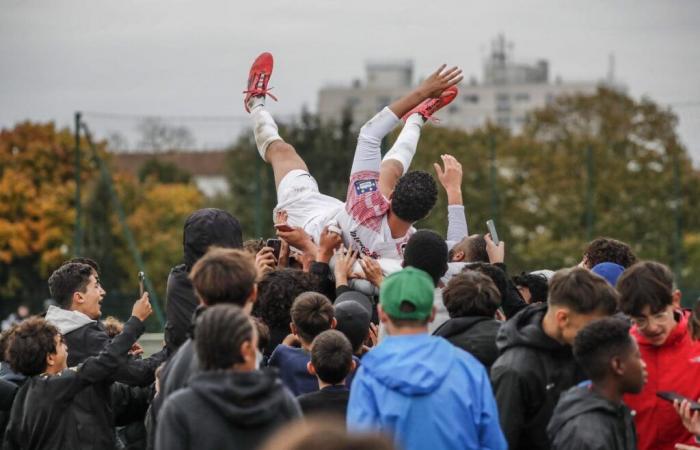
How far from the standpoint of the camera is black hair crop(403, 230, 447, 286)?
6332 mm

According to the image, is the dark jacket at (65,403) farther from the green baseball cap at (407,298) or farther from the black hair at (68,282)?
the green baseball cap at (407,298)

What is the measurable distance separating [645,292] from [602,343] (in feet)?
2.50

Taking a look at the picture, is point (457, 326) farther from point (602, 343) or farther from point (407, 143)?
point (407, 143)

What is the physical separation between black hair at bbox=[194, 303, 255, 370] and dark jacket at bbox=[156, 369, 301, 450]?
5 cm

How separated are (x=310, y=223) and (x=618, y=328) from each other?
3306mm

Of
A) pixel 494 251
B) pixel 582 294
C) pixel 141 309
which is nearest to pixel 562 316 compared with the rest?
pixel 582 294

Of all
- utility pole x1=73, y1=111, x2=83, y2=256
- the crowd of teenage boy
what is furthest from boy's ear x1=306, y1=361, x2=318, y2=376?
utility pole x1=73, y1=111, x2=83, y2=256

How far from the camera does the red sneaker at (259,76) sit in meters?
8.48

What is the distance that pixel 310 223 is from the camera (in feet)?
26.7

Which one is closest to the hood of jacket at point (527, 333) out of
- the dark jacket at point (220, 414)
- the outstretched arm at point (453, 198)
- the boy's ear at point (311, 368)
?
the boy's ear at point (311, 368)

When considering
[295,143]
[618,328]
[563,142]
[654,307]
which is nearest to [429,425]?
[618,328]

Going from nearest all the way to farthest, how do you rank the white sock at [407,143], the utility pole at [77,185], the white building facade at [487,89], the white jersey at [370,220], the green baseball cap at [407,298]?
the green baseball cap at [407,298]
the white jersey at [370,220]
the white sock at [407,143]
the utility pole at [77,185]
the white building facade at [487,89]

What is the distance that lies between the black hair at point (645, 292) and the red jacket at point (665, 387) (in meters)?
0.15

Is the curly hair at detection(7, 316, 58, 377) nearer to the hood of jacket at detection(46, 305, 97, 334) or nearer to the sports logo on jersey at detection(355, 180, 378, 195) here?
the hood of jacket at detection(46, 305, 97, 334)
